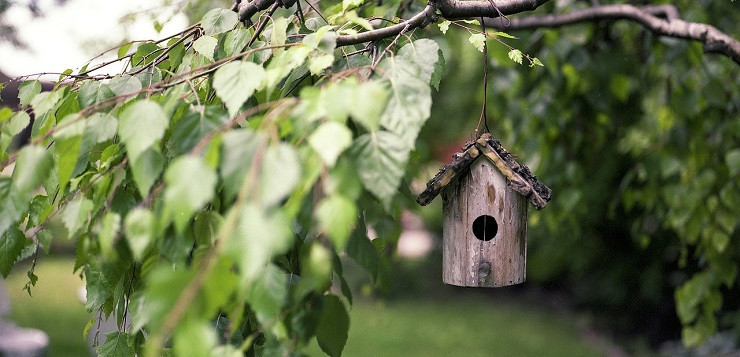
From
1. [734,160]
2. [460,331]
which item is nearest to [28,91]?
[734,160]

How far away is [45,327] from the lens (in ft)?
18.5

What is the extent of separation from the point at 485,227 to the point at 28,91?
0.88 meters

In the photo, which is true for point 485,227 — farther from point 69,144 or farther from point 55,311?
point 55,311

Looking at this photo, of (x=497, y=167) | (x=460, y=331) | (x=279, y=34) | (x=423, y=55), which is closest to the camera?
(x=423, y=55)

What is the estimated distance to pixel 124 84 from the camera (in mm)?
1053

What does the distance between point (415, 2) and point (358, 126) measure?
93 centimetres

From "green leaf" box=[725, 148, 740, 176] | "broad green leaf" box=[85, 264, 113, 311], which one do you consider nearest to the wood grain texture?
"broad green leaf" box=[85, 264, 113, 311]

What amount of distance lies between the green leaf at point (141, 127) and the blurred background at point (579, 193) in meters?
0.56

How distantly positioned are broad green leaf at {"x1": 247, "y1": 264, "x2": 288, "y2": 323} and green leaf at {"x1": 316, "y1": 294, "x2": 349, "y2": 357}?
12 cm

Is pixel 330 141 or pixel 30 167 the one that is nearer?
pixel 330 141

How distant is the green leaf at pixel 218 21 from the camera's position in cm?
112

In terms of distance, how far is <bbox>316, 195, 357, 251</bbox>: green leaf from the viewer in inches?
23.5

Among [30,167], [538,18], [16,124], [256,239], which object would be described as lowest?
[256,239]

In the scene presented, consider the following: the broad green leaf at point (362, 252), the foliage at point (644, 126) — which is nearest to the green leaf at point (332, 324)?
the broad green leaf at point (362, 252)
